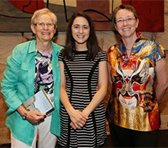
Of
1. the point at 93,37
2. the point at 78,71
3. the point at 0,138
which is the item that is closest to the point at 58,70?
the point at 78,71

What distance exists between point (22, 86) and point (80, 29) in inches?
21.0

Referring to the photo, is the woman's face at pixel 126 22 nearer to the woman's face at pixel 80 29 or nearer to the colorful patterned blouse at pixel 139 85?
the colorful patterned blouse at pixel 139 85

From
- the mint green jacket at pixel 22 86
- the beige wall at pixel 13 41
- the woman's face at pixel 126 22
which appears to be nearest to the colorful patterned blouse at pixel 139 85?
the woman's face at pixel 126 22

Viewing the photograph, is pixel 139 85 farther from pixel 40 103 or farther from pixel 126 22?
pixel 40 103

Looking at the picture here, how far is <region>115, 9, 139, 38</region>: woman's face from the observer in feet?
5.87

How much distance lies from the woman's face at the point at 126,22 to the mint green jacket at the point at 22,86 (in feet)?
1.58

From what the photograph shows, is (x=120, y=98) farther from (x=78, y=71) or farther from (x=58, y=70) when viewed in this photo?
(x=58, y=70)

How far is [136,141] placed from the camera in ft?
5.98

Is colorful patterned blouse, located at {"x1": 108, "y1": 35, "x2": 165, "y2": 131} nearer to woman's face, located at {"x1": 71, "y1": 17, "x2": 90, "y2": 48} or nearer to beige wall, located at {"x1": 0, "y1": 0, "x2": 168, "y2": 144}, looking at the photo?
woman's face, located at {"x1": 71, "y1": 17, "x2": 90, "y2": 48}

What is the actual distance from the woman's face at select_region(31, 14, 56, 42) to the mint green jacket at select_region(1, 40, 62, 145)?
105mm

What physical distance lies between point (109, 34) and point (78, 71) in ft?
4.52

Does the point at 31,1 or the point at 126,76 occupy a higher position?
the point at 31,1

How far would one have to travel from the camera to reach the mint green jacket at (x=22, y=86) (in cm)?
186

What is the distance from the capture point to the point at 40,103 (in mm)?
1849
